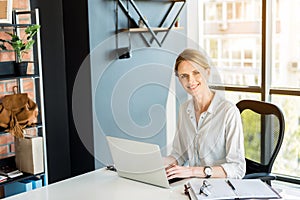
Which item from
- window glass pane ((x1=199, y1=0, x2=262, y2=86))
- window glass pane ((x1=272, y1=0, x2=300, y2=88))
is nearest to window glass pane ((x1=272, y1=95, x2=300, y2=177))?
window glass pane ((x1=272, y1=0, x2=300, y2=88))

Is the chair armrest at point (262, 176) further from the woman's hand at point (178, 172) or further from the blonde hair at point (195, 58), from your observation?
the blonde hair at point (195, 58)

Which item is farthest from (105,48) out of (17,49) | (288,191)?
(288,191)

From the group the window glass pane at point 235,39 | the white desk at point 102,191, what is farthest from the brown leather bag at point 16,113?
the window glass pane at point 235,39

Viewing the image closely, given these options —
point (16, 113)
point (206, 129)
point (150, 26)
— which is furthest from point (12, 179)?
point (150, 26)

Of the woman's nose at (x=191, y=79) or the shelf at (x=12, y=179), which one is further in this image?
the shelf at (x=12, y=179)

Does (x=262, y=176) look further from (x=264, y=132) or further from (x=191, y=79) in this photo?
(x=191, y=79)

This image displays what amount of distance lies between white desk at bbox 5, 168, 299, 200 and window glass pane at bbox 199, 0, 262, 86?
6.54 ft

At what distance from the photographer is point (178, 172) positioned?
1.97 metres

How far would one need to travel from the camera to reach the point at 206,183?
1823mm

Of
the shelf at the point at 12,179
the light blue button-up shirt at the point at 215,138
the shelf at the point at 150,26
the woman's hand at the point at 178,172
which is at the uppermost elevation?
the shelf at the point at 150,26

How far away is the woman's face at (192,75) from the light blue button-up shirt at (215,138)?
121 mm

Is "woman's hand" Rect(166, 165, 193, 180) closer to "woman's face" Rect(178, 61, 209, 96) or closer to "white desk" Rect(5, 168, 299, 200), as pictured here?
"white desk" Rect(5, 168, 299, 200)

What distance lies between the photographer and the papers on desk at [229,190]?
1685mm

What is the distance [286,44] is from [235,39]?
47cm
